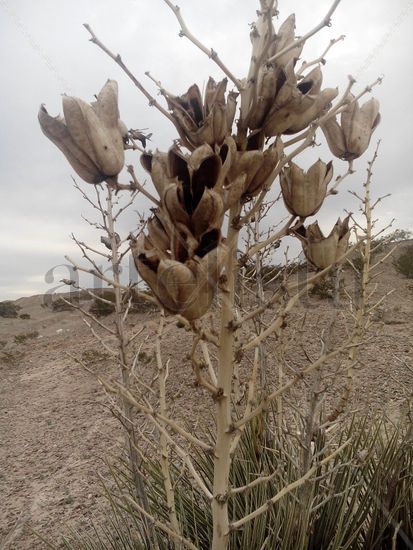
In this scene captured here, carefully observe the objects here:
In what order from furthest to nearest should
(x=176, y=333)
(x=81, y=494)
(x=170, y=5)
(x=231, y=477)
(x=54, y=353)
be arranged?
(x=54, y=353), (x=176, y=333), (x=81, y=494), (x=231, y=477), (x=170, y=5)

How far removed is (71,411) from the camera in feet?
22.1

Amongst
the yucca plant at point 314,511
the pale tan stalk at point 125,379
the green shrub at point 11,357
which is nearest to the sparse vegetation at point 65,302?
the pale tan stalk at point 125,379

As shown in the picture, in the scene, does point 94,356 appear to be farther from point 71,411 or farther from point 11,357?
point 11,357

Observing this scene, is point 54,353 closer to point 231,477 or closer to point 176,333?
point 176,333

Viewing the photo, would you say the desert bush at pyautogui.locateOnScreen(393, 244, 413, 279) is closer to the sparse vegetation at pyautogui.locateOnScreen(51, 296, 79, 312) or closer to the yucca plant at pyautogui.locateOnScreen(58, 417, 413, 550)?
the sparse vegetation at pyautogui.locateOnScreen(51, 296, 79, 312)

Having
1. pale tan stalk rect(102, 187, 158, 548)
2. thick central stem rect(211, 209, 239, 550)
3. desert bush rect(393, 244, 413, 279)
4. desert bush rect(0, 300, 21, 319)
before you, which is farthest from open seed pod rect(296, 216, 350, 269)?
desert bush rect(0, 300, 21, 319)

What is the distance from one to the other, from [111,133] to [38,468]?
5072 mm

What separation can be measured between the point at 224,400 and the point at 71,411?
638cm

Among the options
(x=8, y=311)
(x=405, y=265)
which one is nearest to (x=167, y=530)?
(x=405, y=265)

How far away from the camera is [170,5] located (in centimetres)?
97

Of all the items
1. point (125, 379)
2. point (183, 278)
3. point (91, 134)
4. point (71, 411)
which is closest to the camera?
point (183, 278)

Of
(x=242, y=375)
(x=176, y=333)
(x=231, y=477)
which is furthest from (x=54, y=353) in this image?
(x=231, y=477)

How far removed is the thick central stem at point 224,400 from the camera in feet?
3.19

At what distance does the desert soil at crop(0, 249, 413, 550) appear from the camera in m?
3.82
